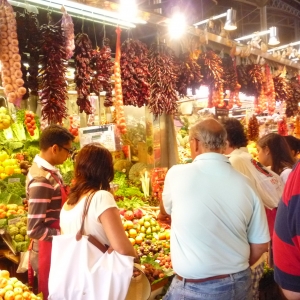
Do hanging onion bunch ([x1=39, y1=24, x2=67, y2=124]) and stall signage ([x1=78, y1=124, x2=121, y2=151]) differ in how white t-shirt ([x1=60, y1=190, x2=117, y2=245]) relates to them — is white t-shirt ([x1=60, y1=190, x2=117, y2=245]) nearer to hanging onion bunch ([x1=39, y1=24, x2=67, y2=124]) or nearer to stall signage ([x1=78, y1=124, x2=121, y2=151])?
hanging onion bunch ([x1=39, y1=24, x2=67, y2=124])

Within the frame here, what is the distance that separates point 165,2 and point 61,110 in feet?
10.1

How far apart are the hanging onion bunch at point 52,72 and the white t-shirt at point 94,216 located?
5.26 feet

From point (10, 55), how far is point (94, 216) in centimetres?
186

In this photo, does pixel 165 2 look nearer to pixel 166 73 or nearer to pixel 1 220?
pixel 166 73

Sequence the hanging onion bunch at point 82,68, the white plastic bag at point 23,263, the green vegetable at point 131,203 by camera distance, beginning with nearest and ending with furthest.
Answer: the white plastic bag at point 23,263, the hanging onion bunch at point 82,68, the green vegetable at point 131,203

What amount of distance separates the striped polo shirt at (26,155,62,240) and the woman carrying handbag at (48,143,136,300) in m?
0.63

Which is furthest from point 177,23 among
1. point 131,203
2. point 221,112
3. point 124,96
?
point 131,203

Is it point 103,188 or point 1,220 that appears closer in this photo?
point 103,188

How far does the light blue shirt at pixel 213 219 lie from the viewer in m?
2.50

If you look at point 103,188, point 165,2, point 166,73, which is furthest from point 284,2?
point 103,188

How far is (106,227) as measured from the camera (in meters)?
2.54

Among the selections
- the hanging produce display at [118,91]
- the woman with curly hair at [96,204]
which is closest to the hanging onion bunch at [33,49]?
the hanging produce display at [118,91]

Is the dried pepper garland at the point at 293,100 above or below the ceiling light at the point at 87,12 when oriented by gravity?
below

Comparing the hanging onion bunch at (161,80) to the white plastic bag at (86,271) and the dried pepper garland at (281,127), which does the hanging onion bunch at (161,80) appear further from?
the dried pepper garland at (281,127)
